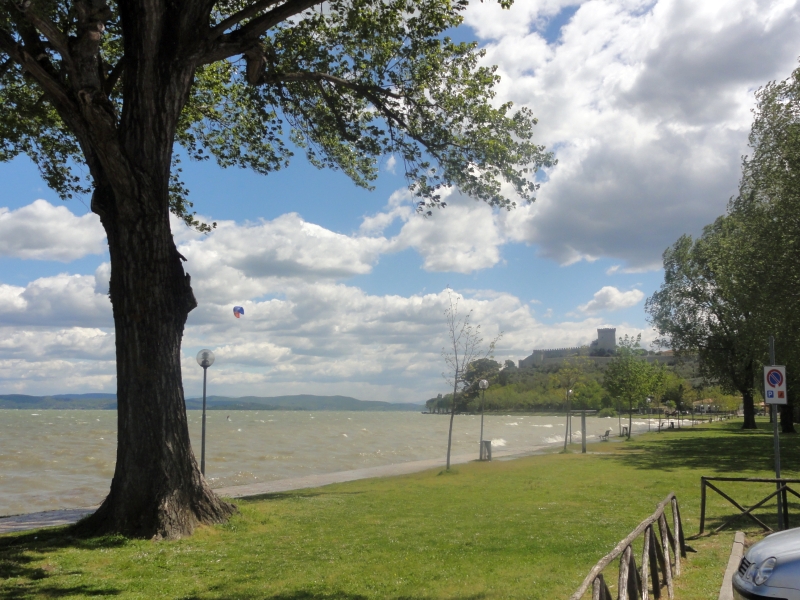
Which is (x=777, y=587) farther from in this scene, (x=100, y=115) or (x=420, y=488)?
(x=420, y=488)

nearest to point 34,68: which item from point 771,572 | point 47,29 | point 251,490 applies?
point 47,29

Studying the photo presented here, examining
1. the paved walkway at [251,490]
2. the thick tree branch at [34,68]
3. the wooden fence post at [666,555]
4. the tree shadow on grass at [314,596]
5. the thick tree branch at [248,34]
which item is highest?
the thick tree branch at [248,34]

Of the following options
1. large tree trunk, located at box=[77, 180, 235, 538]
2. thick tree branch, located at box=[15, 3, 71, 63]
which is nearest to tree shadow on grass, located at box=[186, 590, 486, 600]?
large tree trunk, located at box=[77, 180, 235, 538]

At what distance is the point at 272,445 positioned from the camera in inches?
1694

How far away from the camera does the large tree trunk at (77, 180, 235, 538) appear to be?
32.3ft

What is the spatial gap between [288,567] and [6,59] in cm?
1041

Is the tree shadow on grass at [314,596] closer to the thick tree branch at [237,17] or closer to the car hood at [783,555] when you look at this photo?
the car hood at [783,555]

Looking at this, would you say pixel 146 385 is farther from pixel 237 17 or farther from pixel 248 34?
pixel 237 17

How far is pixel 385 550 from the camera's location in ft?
29.7

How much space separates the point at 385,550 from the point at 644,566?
421cm

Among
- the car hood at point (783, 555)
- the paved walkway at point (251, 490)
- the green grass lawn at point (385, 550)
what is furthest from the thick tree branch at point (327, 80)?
the car hood at point (783, 555)

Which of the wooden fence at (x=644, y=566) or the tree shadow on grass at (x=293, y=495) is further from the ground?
the wooden fence at (x=644, y=566)

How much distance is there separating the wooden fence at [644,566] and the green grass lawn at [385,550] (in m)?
0.24

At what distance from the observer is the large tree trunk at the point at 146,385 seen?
9.86m
